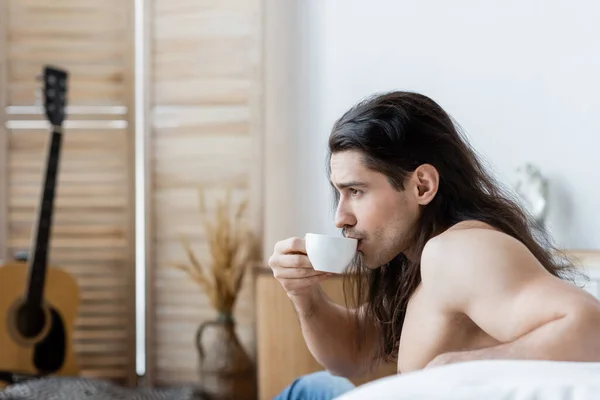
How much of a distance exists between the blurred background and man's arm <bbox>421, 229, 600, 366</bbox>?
2159mm

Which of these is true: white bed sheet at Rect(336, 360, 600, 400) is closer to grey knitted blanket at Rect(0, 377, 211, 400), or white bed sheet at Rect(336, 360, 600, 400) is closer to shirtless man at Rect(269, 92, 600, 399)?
shirtless man at Rect(269, 92, 600, 399)

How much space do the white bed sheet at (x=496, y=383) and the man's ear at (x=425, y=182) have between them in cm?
55

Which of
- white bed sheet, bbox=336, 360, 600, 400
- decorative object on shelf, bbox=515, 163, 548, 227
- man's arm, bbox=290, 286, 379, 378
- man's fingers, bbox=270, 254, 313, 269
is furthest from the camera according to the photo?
decorative object on shelf, bbox=515, 163, 548, 227

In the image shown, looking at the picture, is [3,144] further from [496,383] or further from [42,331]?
[496,383]

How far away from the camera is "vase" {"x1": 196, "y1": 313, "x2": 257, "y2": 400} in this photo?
10.6ft

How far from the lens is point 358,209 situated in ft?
4.16

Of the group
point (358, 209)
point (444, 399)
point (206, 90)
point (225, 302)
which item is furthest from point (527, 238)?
point (206, 90)

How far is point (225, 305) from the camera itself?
3.27 m

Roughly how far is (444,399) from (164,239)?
287 cm

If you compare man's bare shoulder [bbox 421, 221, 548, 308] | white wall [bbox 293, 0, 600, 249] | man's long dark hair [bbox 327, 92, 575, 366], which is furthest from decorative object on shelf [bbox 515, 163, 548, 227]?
man's bare shoulder [bbox 421, 221, 548, 308]

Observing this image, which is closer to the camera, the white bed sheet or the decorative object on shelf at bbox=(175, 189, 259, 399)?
the white bed sheet

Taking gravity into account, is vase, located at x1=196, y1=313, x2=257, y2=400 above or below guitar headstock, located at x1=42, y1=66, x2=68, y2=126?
below

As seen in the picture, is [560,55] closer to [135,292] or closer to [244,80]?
[244,80]

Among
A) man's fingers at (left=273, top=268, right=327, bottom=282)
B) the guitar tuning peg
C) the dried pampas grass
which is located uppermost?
the guitar tuning peg
